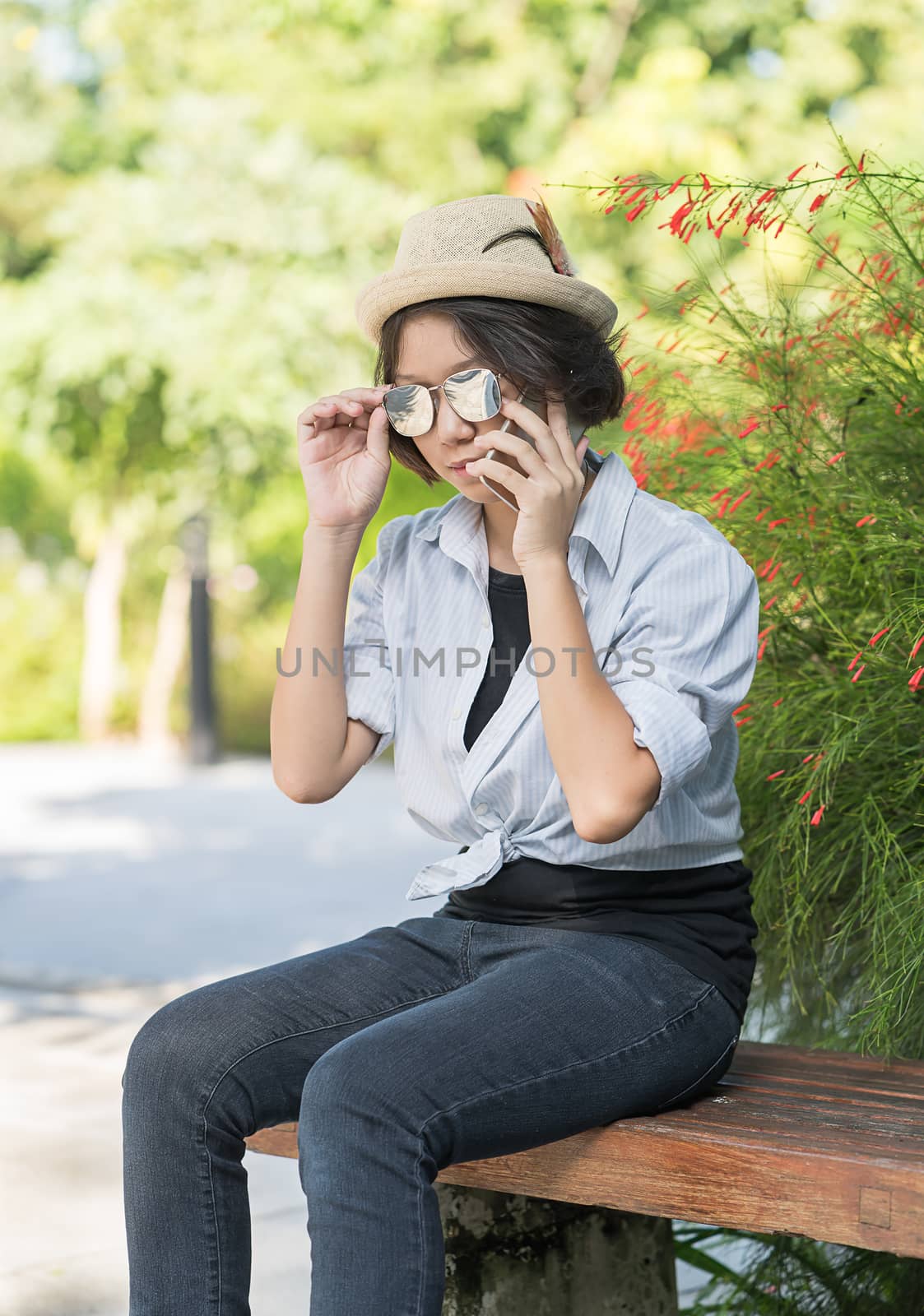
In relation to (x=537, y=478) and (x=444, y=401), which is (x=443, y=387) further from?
(x=537, y=478)

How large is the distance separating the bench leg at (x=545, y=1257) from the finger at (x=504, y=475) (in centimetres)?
92

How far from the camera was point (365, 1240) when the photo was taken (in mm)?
1596

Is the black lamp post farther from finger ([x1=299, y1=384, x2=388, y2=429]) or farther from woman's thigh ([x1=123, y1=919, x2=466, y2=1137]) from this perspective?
woman's thigh ([x1=123, y1=919, x2=466, y2=1137])

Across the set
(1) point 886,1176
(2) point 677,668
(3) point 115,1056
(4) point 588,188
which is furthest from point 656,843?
(3) point 115,1056

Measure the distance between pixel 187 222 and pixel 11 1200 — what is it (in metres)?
10.4

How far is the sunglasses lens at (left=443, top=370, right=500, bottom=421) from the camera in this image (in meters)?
1.95

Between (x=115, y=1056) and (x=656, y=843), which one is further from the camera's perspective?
(x=115, y=1056)

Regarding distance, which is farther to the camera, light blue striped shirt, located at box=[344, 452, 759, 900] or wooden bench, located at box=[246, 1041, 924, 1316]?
light blue striped shirt, located at box=[344, 452, 759, 900]

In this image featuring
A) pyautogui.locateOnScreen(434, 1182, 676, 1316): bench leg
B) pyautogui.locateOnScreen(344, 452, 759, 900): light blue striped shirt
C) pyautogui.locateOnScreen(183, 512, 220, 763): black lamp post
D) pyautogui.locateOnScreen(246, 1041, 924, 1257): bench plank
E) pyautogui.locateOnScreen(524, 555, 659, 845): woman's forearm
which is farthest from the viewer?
pyautogui.locateOnScreen(183, 512, 220, 763): black lamp post

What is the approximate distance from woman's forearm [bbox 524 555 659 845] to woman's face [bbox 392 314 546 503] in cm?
29

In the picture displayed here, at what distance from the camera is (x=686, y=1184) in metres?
1.75

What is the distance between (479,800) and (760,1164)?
579 millimetres

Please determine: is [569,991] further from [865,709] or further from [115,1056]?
[115,1056]

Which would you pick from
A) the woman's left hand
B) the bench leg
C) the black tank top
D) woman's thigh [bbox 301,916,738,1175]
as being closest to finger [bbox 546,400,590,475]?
the woman's left hand
